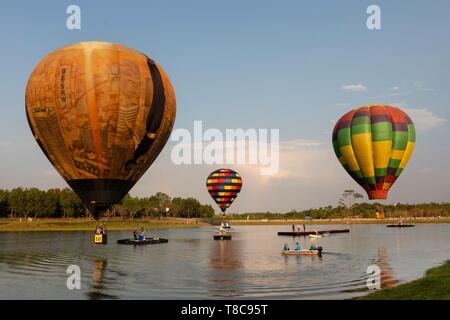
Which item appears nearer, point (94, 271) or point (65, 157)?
point (65, 157)

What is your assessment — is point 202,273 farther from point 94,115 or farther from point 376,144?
point 376,144

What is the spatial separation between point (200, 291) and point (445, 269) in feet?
65.5

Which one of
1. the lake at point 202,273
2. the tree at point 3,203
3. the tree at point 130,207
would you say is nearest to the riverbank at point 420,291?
the lake at point 202,273

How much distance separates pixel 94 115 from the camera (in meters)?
35.7

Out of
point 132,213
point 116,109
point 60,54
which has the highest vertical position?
point 60,54

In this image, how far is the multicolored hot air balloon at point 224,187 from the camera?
110 metres

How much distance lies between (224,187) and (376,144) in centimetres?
5521

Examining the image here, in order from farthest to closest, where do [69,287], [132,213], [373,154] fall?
1. [132,213]
2. [373,154]
3. [69,287]

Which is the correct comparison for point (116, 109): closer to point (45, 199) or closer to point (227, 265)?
point (227, 265)

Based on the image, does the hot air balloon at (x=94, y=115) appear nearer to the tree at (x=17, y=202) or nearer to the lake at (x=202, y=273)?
the lake at (x=202, y=273)

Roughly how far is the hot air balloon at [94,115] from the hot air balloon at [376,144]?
3111cm

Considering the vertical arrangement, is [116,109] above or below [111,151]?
above

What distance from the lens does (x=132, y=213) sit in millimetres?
174375
